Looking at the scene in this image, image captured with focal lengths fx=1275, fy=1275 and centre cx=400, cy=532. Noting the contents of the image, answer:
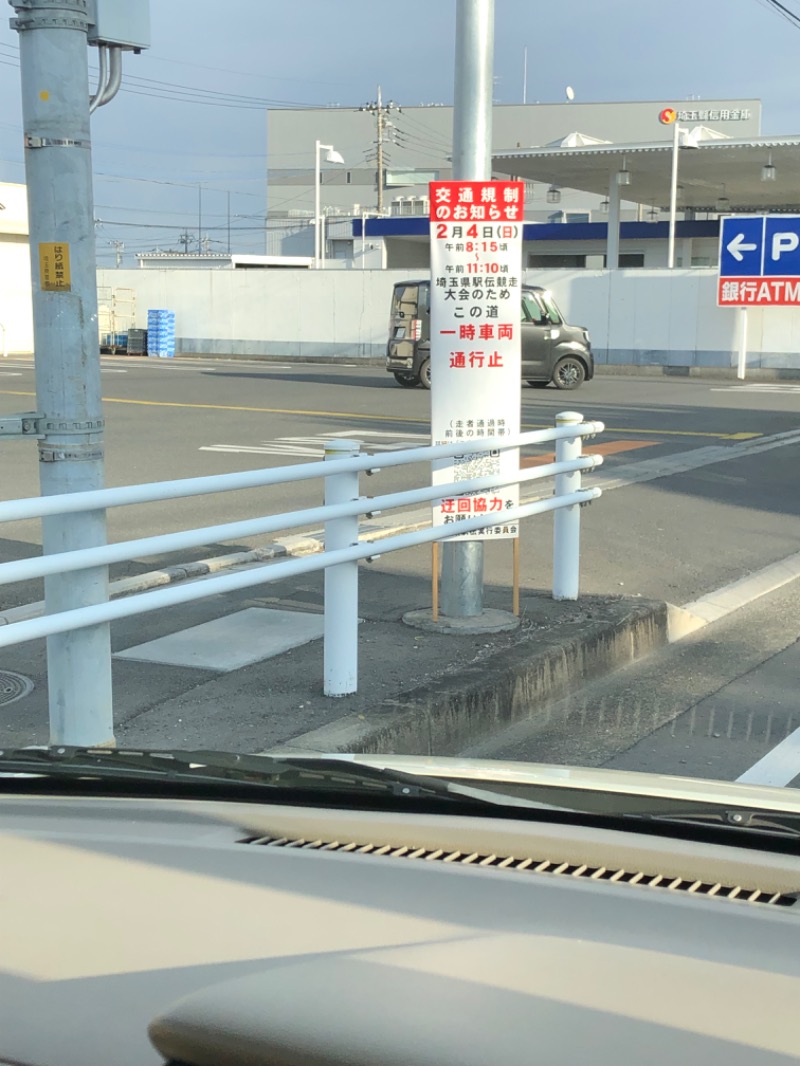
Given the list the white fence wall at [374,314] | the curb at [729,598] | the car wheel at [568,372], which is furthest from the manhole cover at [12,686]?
the white fence wall at [374,314]

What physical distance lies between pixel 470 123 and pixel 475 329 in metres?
1.09

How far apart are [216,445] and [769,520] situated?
7.25 metres

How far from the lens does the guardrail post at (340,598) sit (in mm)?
5574

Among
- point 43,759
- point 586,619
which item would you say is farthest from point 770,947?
point 586,619

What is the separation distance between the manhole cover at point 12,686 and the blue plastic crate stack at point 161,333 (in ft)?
112

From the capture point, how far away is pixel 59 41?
13.9 ft

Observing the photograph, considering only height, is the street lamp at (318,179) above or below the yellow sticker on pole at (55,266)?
above

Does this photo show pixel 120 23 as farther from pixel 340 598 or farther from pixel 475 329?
pixel 475 329

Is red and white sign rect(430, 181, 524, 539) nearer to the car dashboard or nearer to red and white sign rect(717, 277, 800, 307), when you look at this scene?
the car dashboard

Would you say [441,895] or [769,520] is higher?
[441,895]

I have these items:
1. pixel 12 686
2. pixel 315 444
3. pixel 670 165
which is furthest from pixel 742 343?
pixel 12 686

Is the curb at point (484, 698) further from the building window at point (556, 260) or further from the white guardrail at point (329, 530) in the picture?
the building window at point (556, 260)

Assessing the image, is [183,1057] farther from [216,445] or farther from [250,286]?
[250,286]

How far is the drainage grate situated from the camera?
6.92ft
